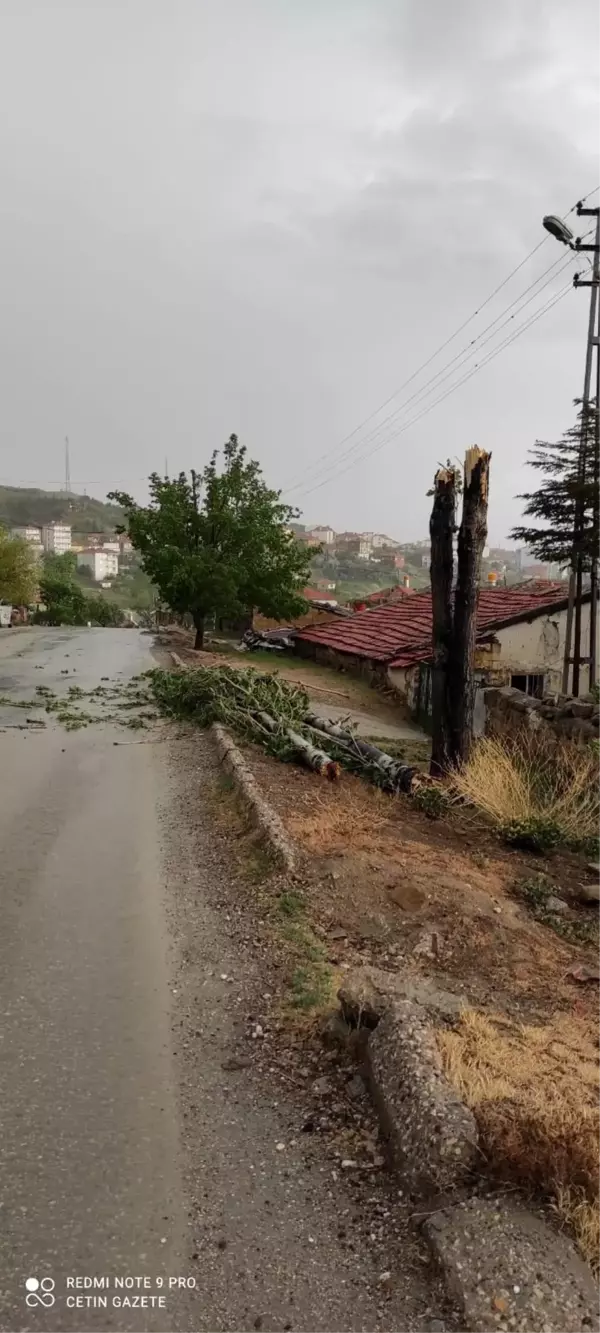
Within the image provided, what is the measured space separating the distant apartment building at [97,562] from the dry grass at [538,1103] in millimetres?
132907

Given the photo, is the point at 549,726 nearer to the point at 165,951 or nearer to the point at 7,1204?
the point at 165,951

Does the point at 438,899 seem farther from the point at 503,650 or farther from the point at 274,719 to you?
the point at 503,650

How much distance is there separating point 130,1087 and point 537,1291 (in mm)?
1863

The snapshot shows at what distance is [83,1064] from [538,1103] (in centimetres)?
202

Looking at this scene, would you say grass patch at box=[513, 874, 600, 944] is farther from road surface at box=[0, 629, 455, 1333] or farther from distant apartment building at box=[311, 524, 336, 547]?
distant apartment building at box=[311, 524, 336, 547]

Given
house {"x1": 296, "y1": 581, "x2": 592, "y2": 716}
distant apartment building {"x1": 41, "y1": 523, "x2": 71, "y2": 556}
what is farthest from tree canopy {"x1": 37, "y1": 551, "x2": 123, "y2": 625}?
distant apartment building {"x1": 41, "y1": 523, "x2": 71, "y2": 556}

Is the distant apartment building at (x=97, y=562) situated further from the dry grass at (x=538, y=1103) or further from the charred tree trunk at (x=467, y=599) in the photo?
the dry grass at (x=538, y=1103)

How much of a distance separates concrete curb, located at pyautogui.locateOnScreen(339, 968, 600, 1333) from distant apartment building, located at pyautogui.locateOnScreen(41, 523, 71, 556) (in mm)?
138449

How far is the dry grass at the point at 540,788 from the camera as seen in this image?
7883 mm

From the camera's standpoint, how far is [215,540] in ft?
91.5

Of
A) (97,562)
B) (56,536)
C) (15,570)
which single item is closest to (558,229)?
(15,570)

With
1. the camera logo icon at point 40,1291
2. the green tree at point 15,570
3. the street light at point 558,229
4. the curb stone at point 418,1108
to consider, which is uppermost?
the street light at point 558,229

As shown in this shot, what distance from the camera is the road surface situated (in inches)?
97.6

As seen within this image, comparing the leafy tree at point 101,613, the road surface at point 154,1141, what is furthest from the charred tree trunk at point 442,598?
the leafy tree at point 101,613
